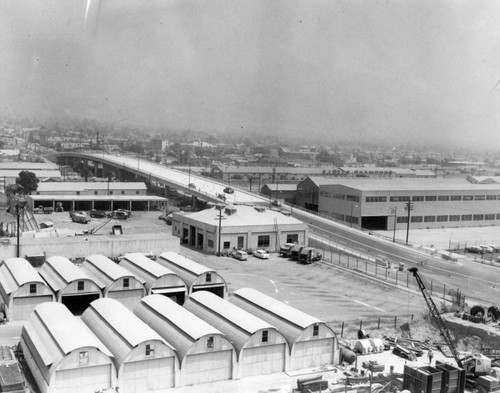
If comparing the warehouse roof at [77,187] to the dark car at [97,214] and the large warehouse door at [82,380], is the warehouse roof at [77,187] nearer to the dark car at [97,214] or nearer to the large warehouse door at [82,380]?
the dark car at [97,214]

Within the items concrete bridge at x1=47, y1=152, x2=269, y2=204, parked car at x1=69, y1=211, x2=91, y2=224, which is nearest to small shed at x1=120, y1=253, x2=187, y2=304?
parked car at x1=69, y1=211, x2=91, y2=224

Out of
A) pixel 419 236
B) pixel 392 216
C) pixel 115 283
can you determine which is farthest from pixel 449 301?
pixel 392 216

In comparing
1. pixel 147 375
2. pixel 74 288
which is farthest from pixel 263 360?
pixel 74 288

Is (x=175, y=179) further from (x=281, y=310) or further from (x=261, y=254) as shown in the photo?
(x=281, y=310)

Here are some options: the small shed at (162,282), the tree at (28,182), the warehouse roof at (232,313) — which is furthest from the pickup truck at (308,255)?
the tree at (28,182)

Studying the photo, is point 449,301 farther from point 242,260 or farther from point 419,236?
point 419,236

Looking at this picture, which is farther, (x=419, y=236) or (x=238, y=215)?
(x=419, y=236)
